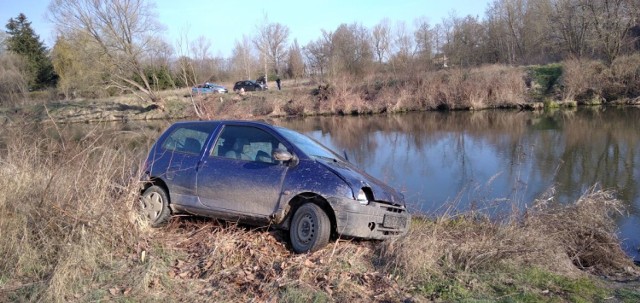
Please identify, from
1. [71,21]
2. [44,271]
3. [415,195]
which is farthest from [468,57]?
[44,271]

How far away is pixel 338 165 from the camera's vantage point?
21.6 ft

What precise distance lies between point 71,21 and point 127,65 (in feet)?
19.4

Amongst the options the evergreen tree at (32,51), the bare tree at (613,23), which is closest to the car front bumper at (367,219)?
the bare tree at (613,23)

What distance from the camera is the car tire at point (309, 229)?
18.8 ft

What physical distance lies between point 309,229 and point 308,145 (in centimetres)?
148

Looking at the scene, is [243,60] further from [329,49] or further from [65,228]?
[65,228]

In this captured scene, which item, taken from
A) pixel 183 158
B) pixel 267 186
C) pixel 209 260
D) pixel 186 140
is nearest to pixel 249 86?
pixel 186 140

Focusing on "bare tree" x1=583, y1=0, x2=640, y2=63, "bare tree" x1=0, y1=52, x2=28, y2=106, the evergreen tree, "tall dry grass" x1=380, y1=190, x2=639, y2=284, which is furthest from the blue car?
the evergreen tree

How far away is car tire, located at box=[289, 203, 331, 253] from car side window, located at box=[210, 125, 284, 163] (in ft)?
2.85

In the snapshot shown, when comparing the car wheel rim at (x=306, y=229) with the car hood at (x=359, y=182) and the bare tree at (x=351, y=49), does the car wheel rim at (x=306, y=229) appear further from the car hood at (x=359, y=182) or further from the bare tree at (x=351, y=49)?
the bare tree at (x=351, y=49)

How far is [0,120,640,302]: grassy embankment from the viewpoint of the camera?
482 cm

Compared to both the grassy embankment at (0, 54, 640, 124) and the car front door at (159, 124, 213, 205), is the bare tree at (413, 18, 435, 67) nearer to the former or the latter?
the grassy embankment at (0, 54, 640, 124)

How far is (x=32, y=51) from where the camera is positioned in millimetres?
61031

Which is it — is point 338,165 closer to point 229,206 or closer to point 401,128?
point 229,206
